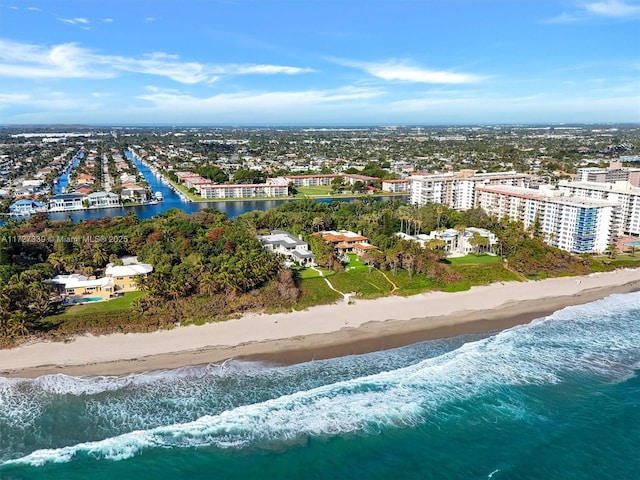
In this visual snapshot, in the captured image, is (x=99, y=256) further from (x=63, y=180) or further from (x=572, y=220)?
(x=63, y=180)

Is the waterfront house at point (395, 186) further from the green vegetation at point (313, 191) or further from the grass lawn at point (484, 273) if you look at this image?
the grass lawn at point (484, 273)

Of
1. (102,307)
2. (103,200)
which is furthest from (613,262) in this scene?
(103,200)

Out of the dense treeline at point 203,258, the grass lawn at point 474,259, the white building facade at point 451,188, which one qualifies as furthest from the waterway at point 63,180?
the grass lawn at point 474,259

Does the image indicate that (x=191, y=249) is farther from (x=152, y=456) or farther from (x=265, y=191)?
(x=265, y=191)

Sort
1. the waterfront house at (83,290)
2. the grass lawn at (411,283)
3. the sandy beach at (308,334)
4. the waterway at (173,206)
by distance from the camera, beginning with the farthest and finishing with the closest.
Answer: the waterway at (173,206)
the grass lawn at (411,283)
the waterfront house at (83,290)
the sandy beach at (308,334)

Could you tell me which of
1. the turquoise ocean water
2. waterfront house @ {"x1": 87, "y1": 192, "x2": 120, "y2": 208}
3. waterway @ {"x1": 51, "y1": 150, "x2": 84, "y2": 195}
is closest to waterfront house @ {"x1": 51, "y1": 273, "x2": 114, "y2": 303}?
the turquoise ocean water

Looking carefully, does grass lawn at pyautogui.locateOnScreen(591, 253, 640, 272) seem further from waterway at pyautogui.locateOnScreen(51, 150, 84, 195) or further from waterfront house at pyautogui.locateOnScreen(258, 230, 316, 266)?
waterway at pyautogui.locateOnScreen(51, 150, 84, 195)

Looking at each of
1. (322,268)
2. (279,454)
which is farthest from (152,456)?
(322,268)
